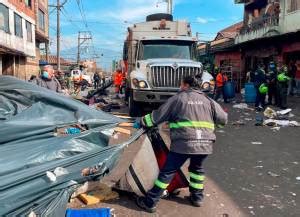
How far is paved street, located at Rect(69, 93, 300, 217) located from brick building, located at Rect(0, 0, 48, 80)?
1682cm

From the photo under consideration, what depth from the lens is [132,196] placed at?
443 centimetres

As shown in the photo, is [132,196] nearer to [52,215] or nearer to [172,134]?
[172,134]

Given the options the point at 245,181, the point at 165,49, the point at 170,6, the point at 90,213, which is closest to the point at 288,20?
the point at 165,49

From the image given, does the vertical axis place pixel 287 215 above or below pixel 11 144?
below

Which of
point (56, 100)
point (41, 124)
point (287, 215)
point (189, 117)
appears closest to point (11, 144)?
A: point (41, 124)

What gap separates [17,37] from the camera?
85.5ft

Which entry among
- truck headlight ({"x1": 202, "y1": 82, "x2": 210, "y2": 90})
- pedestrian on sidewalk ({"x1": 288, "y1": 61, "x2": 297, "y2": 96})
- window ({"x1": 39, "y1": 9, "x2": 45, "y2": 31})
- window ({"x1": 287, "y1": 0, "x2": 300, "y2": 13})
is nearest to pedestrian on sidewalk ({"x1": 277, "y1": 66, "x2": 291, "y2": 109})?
pedestrian on sidewalk ({"x1": 288, "y1": 61, "x2": 297, "y2": 96})

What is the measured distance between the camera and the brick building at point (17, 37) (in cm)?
2308

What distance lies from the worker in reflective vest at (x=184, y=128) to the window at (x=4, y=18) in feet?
69.6

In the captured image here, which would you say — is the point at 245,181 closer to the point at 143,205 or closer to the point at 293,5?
the point at 143,205

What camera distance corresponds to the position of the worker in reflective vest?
156 inches

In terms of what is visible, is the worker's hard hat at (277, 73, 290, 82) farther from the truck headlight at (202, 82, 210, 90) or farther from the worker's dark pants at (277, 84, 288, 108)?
the truck headlight at (202, 82, 210, 90)

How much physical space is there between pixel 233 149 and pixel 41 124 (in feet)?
16.0

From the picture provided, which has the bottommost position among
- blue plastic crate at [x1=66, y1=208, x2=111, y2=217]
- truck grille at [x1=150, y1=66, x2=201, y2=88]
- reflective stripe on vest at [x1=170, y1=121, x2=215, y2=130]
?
blue plastic crate at [x1=66, y1=208, x2=111, y2=217]
